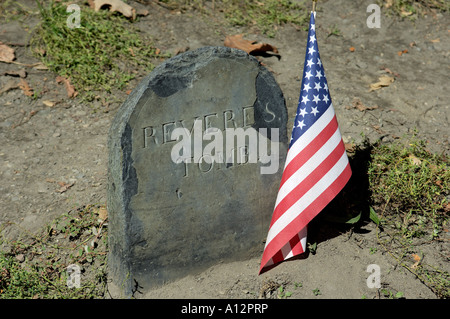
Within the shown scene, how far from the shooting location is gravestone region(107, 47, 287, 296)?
3166 millimetres

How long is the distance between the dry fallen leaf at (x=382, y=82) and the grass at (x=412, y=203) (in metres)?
0.96

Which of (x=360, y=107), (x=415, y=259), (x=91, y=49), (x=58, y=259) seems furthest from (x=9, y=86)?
(x=415, y=259)

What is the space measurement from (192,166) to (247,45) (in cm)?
259

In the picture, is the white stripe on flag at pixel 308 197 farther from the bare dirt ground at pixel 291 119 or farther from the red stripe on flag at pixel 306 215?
the bare dirt ground at pixel 291 119

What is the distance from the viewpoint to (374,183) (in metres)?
4.40

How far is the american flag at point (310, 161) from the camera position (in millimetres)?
3441

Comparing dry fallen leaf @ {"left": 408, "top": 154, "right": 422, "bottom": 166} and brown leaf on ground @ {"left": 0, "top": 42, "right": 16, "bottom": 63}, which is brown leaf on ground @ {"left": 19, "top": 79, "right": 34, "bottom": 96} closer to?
brown leaf on ground @ {"left": 0, "top": 42, "right": 16, "bottom": 63}

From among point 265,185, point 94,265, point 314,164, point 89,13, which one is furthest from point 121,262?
point 89,13

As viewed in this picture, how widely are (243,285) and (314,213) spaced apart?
2.23 ft

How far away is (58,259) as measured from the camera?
3740 mm

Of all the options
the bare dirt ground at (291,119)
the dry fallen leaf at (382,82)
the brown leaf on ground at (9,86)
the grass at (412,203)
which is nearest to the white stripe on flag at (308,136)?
the bare dirt ground at (291,119)

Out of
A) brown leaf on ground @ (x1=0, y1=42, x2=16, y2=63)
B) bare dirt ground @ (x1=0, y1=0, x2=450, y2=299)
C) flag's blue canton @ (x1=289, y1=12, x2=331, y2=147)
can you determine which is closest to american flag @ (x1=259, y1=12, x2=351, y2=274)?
flag's blue canton @ (x1=289, y1=12, x2=331, y2=147)

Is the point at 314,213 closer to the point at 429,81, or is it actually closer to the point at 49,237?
the point at 49,237

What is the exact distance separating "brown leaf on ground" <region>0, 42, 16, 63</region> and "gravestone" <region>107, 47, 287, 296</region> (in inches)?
103
